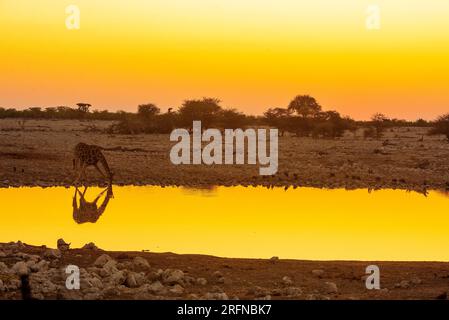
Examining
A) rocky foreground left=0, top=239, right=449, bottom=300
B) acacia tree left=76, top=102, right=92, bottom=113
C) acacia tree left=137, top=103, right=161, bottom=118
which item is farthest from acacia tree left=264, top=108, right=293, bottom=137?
rocky foreground left=0, top=239, right=449, bottom=300

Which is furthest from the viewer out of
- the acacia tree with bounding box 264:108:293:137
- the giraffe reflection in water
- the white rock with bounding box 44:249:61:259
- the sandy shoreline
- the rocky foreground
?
the acacia tree with bounding box 264:108:293:137

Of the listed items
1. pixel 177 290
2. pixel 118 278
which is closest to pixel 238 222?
pixel 118 278

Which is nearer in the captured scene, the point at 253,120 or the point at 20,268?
the point at 20,268

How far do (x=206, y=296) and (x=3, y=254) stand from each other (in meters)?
3.37

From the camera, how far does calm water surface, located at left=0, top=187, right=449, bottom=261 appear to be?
1185cm

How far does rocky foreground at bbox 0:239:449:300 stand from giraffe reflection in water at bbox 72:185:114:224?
3557 mm

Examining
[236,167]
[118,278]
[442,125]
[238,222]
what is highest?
[442,125]

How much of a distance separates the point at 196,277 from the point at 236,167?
48.3 feet

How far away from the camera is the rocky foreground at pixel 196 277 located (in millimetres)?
7891

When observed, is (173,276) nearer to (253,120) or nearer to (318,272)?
(318,272)

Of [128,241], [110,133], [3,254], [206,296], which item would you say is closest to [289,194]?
[128,241]

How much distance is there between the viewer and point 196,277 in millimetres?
9016

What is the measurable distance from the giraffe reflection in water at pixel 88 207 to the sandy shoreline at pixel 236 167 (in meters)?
2.53

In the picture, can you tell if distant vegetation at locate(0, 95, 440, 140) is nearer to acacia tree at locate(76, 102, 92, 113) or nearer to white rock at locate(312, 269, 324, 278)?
acacia tree at locate(76, 102, 92, 113)
